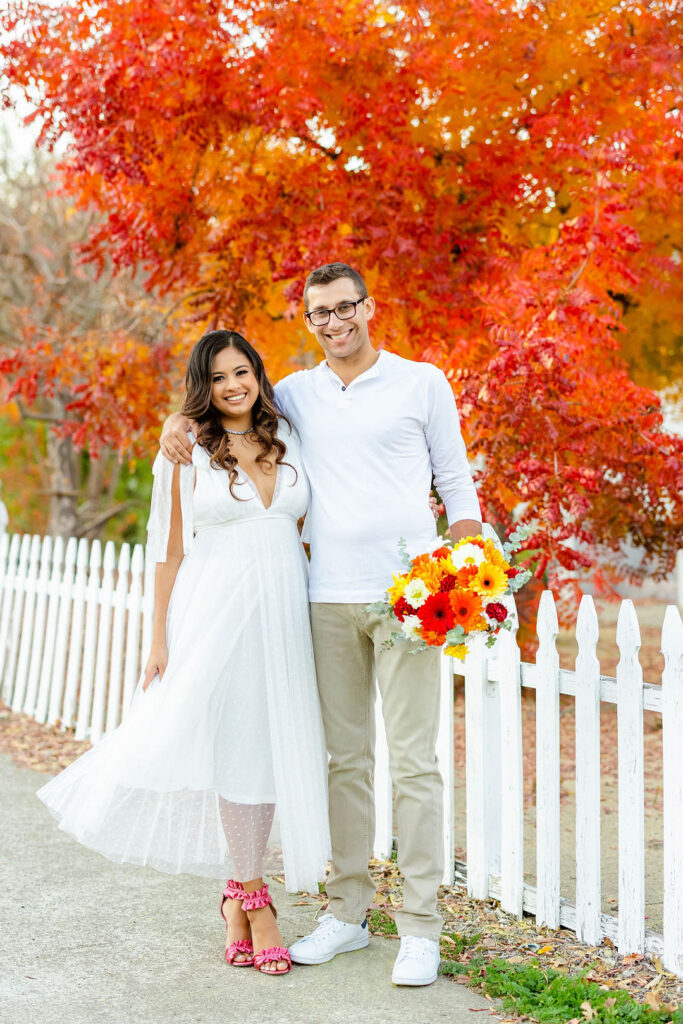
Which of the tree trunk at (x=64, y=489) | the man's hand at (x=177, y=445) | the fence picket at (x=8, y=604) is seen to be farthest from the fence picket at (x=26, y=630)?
the tree trunk at (x=64, y=489)

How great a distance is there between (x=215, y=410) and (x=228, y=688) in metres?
0.90

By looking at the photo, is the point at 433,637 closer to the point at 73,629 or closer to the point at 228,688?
the point at 228,688

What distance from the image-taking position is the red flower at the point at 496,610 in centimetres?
329

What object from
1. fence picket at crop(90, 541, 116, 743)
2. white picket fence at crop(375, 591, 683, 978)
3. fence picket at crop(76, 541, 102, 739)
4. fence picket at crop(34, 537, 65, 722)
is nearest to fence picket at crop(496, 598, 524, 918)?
white picket fence at crop(375, 591, 683, 978)

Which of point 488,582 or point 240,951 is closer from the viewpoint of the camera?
point 488,582

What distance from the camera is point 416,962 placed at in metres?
3.43

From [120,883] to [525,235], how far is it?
4.43 meters

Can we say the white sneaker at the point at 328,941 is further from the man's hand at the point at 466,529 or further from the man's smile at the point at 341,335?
the man's smile at the point at 341,335

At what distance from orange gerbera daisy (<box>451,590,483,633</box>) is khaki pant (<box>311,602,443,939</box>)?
0.30 meters

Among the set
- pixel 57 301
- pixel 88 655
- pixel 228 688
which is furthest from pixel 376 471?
pixel 57 301

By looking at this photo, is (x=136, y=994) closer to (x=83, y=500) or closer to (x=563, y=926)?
(x=563, y=926)

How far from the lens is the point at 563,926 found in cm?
390

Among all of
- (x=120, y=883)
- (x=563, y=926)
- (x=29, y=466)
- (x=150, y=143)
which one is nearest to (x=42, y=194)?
(x=29, y=466)

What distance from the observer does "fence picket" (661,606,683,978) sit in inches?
134
